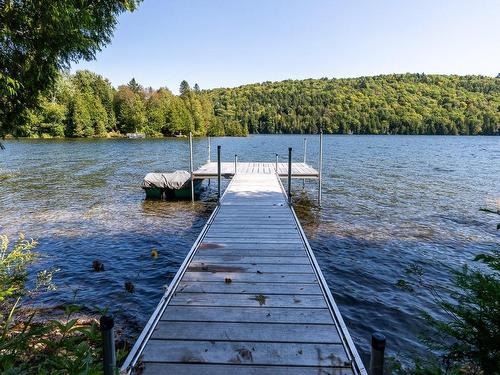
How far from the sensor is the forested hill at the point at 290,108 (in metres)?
78.0

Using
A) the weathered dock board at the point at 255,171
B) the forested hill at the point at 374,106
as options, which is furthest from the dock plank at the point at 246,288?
the forested hill at the point at 374,106

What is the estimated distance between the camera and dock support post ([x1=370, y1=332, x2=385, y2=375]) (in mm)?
2492

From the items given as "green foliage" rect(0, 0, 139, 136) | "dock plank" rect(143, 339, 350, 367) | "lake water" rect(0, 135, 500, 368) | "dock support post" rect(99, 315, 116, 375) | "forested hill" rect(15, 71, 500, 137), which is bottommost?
"lake water" rect(0, 135, 500, 368)

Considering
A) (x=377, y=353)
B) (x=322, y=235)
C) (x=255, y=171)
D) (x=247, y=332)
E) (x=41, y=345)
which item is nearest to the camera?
(x=377, y=353)

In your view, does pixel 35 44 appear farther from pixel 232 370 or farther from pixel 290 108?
pixel 290 108

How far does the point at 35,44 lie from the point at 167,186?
13.0 meters

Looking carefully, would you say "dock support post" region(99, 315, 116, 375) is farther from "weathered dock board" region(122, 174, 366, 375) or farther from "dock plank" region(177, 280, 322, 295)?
"dock plank" region(177, 280, 322, 295)

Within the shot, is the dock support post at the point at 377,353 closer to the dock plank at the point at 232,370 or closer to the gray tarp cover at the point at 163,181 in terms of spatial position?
the dock plank at the point at 232,370

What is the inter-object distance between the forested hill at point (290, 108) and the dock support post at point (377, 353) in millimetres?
68942

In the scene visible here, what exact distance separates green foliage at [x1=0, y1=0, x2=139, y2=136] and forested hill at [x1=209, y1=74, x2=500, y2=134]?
112778 mm

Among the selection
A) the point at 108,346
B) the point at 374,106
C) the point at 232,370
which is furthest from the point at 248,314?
the point at 374,106

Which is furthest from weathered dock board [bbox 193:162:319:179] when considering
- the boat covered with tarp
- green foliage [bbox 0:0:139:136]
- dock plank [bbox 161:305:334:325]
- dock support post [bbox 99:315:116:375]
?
dock support post [bbox 99:315:116:375]

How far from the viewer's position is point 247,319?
164 inches

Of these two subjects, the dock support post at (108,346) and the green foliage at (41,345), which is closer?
the dock support post at (108,346)
